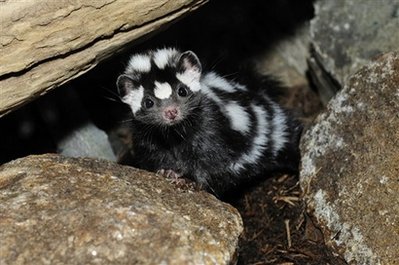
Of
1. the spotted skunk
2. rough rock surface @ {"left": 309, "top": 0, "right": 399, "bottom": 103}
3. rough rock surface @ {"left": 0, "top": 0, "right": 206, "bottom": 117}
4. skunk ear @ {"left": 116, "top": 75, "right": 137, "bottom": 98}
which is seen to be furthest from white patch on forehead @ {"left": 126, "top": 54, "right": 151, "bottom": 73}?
rough rock surface @ {"left": 309, "top": 0, "right": 399, "bottom": 103}

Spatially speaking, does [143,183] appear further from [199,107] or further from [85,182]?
[199,107]

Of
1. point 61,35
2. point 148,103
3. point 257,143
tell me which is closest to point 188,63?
point 148,103

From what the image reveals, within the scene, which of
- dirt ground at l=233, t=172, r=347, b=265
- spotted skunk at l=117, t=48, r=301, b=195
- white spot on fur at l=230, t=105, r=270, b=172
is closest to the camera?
dirt ground at l=233, t=172, r=347, b=265

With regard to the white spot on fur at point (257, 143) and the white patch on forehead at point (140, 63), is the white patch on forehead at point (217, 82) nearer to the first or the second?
the white spot on fur at point (257, 143)

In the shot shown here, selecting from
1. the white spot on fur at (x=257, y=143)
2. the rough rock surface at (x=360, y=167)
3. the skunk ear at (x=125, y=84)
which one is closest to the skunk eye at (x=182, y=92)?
the skunk ear at (x=125, y=84)

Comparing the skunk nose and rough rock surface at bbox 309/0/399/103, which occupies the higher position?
the skunk nose

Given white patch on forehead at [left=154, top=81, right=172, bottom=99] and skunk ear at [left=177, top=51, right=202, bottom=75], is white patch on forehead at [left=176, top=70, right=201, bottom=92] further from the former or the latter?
white patch on forehead at [left=154, top=81, right=172, bottom=99]
